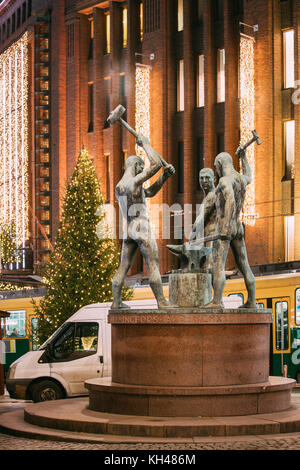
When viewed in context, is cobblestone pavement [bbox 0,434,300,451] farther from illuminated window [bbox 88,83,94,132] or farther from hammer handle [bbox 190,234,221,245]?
illuminated window [bbox 88,83,94,132]

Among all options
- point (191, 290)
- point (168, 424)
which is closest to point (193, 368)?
point (168, 424)

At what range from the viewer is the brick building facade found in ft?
111

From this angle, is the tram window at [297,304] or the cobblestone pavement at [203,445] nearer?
the cobblestone pavement at [203,445]

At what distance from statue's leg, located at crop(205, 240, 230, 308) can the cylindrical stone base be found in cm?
34

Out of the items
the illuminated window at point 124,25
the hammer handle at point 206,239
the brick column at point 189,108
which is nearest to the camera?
the hammer handle at point 206,239

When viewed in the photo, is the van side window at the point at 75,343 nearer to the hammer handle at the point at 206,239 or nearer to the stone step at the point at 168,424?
the hammer handle at the point at 206,239

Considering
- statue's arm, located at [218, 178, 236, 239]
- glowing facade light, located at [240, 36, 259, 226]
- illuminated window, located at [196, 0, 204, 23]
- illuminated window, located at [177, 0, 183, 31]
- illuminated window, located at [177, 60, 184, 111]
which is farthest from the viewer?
illuminated window, located at [177, 0, 183, 31]

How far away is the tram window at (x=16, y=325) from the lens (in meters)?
31.0

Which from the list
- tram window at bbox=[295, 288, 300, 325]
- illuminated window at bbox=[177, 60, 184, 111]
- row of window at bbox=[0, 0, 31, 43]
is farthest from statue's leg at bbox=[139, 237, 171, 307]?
row of window at bbox=[0, 0, 31, 43]

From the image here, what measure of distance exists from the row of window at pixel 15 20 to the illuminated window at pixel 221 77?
19978mm

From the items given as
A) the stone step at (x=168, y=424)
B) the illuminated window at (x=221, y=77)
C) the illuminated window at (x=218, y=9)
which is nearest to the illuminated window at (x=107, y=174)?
the illuminated window at (x=221, y=77)

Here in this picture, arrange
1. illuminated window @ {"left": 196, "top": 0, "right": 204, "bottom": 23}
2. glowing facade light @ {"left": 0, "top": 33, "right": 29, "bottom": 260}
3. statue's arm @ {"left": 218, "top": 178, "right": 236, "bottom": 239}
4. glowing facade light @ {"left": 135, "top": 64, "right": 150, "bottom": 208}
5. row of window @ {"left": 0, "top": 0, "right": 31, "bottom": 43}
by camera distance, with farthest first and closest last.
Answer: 1. row of window @ {"left": 0, "top": 0, "right": 31, "bottom": 43}
2. glowing facade light @ {"left": 0, "top": 33, "right": 29, "bottom": 260}
3. glowing facade light @ {"left": 135, "top": 64, "right": 150, "bottom": 208}
4. illuminated window @ {"left": 196, "top": 0, "right": 204, "bottom": 23}
5. statue's arm @ {"left": 218, "top": 178, "right": 236, "bottom": 239}

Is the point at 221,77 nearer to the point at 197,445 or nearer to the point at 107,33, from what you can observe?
the point at 107,33
